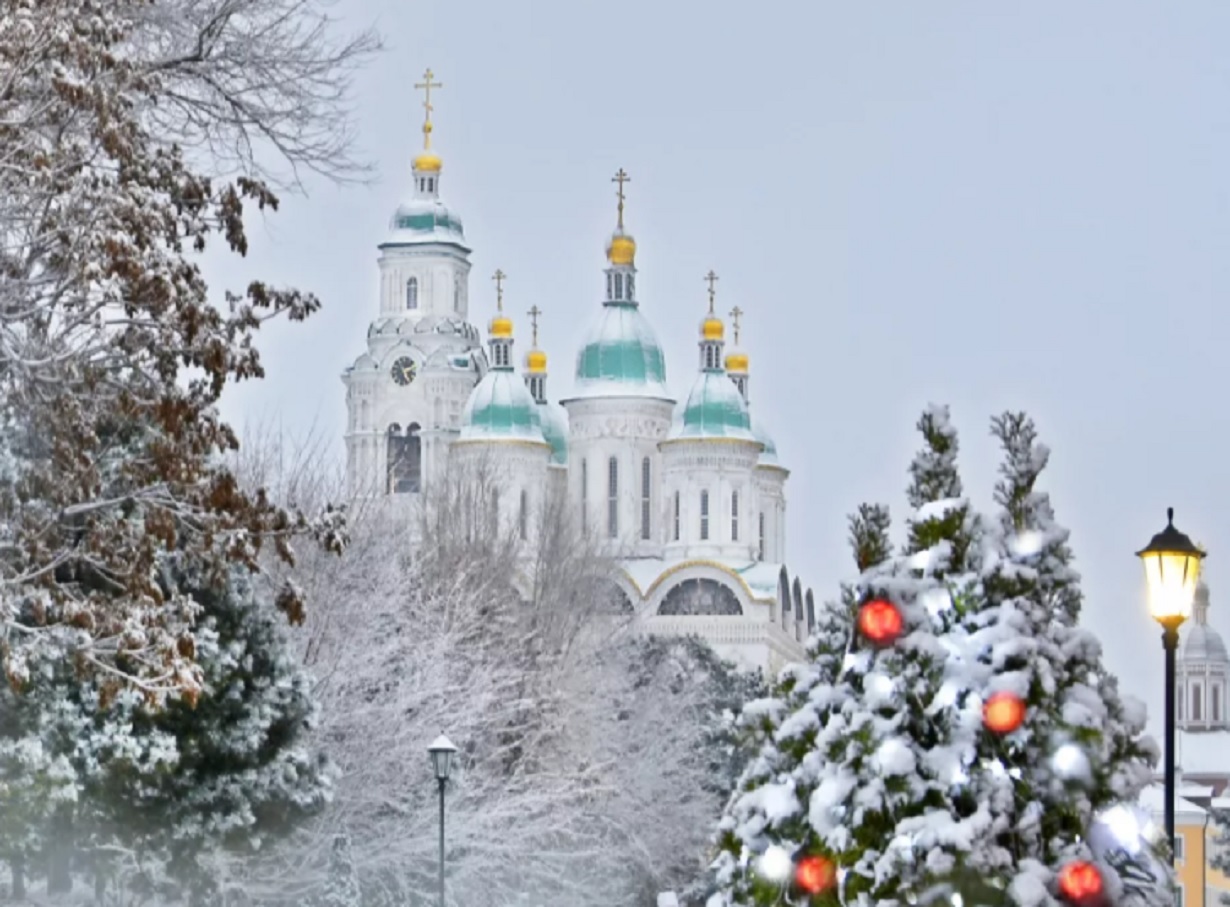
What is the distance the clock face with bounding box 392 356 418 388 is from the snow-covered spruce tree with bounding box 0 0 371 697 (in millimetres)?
101104

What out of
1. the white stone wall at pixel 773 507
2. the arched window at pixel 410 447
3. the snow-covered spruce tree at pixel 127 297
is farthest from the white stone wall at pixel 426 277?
the snow-covered spruce tree at pixel 127 297

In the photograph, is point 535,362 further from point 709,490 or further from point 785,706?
point 785,706

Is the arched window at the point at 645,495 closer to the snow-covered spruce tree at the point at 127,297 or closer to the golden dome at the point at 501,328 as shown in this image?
the golden dome at the point at 501,328

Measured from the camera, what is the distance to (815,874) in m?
10.3

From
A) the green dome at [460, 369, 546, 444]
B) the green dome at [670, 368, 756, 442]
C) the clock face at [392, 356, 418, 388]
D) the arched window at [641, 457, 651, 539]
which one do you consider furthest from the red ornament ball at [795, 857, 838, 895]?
the clock face at [392, 356, 418, 388]

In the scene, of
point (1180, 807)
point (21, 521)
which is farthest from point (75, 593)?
point (1180, 807)

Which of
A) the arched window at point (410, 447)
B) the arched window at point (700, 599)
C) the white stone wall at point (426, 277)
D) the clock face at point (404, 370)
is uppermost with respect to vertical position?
the white stone wall at point (426, 277)

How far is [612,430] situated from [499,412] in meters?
5.51

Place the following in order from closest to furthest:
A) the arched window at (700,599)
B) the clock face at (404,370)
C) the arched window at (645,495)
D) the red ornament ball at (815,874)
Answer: the red ornament ball at (815,874) < the arched window at (700,599) < the arched window at (645,495) < the clock face at (404,370)

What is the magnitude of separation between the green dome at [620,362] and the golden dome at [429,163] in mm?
9562

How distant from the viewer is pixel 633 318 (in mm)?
118125

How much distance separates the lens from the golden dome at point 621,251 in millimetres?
118375

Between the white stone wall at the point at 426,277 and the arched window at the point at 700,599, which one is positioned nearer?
the arched window at the point at 700,599

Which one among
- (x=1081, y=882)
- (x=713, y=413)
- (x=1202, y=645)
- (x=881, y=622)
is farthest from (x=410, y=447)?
(x=1081, y=882)
